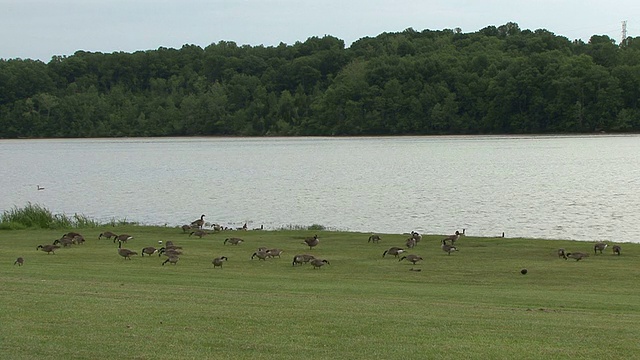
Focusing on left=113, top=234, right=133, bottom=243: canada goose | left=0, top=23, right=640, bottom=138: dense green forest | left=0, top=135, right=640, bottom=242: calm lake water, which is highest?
left=0, top=23, right=640, bottom=138: dense green forest

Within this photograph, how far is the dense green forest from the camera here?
137750mm

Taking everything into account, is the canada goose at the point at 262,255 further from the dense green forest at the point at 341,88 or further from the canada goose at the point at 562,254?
the dense green forest at the point at 341,88

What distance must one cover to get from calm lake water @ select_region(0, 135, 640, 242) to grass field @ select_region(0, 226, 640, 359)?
1171 centimetres

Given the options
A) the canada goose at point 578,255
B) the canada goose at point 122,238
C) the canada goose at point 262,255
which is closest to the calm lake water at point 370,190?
the canada goose at point 578,255

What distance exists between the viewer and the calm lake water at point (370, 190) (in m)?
39.6

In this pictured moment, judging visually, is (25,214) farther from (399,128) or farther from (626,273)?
(399,128)

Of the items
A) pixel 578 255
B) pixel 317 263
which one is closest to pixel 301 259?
pixel 317 263

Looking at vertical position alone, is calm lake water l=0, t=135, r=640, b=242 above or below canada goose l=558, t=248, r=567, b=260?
below

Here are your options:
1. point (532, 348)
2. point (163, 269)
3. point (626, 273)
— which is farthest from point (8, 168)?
point (532, 348)

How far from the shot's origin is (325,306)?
585 inches

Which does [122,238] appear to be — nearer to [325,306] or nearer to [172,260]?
[172,260]

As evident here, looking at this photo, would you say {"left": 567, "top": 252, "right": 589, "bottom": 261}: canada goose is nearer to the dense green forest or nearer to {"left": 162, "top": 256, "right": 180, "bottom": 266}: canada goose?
{"left": 162, "top": 256, "right": 180, "bottom": 266}: canada goose

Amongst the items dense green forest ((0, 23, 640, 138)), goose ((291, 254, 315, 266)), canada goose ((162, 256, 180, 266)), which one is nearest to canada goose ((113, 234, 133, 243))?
canada goose ((162, 256, 180, 266))

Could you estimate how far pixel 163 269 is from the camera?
71.5ft
